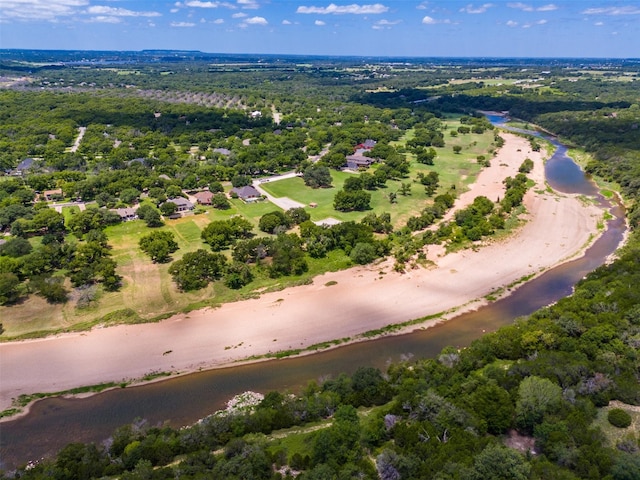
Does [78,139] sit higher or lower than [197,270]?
higher

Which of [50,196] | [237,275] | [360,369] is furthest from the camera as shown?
[50,196]

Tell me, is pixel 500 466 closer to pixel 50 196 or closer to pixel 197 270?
pixel 197 270

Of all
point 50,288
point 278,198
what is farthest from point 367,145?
point 50,288

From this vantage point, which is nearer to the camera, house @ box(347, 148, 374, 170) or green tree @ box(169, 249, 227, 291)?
green tree @ box(169, 249, 227, 291)

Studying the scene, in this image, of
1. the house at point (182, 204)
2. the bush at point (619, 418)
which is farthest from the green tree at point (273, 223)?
the bush at point (619, 418)

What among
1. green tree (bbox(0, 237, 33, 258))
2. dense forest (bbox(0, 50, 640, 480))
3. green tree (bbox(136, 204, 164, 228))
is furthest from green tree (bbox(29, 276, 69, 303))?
green tree (bbox(136, 204, 164, 228))

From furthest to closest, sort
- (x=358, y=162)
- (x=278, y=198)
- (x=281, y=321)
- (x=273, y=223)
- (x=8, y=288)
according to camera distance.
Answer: (x=358, y=162) < (x=278, y=198) < (x=273, y=223) < (x=8, y=288) < (x=281, y=321)

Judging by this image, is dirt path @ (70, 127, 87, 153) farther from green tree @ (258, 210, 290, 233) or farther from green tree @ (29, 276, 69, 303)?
green tree @ (29, 276, 69, 303)

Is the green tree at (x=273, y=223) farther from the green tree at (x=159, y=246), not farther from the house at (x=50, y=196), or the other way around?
the house at (x=50, y=196)
